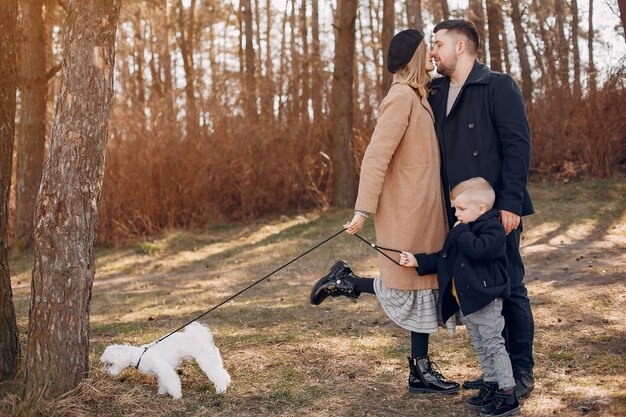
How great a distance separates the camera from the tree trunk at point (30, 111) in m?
11.4

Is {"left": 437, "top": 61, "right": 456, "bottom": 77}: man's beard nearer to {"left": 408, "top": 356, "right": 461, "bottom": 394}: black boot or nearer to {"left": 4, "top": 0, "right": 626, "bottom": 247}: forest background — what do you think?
{"left": 408, "top": 356, "right": 461, "bottom": 394}: black boot

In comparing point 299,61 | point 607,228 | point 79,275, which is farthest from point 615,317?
point 299,61

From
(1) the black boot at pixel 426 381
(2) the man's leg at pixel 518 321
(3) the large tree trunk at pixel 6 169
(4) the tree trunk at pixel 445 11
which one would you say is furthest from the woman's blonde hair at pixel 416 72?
(4) the tree trunk at pixel 445 11

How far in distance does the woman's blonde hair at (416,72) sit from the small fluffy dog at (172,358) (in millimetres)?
1858

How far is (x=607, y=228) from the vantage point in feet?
33.7

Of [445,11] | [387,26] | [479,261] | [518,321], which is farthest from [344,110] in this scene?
[479,261]

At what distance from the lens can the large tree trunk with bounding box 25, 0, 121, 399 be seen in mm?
3848

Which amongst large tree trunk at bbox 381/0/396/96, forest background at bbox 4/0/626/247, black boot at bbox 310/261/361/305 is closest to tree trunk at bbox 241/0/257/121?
forest background at bbox 4/0/626/247

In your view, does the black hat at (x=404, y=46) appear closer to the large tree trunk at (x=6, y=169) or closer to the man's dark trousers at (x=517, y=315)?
the man's dark trousers at (x=517, y=315)

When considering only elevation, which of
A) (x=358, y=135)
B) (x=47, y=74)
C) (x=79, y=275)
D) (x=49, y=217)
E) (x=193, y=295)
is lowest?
(x=193, y=295)

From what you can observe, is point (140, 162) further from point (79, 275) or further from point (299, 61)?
point (79, 275)

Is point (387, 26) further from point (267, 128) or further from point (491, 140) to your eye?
point (491, 140)

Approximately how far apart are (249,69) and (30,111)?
7.20 meters

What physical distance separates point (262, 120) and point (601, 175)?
6409mm
